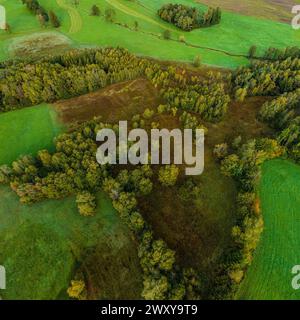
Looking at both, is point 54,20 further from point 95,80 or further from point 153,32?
point 95,80

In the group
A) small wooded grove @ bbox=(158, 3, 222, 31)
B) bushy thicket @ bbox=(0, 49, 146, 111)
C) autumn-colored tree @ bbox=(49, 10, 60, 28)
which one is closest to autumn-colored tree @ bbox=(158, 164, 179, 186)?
bushy thicket @ bbox=(0, 49, 146, 111)

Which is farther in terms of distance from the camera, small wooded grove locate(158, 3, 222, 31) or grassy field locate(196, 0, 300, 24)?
grassy field locate(196, 0, 300, 24)

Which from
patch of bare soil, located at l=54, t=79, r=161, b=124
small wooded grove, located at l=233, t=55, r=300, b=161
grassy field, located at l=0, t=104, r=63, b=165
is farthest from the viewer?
patch of bare soil, located at l=54, t=79, r=161, b=124

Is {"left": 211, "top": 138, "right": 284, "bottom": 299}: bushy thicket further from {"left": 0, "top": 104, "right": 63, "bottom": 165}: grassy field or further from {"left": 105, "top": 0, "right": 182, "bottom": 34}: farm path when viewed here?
{"left": 105, "top": 0, "right": 182, "bottom": 34}: farm path

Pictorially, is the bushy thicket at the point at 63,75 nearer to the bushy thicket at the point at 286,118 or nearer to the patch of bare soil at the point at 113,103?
the patch of bare soil at the point at 113,103

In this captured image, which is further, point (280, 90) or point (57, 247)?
point (280, 90)

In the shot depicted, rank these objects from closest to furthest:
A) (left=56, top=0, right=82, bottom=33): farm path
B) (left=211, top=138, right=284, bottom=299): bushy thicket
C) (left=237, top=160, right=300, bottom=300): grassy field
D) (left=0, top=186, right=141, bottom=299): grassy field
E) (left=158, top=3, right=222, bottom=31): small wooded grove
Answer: (left=211, top=138, right=284, bottom=299): bushy thicket < (left=237, top=160, right=300, bottom=300): grassy field < (left=0, top=186, right=141, bottom=299): grassy field < (left=56, top=0, right=82, bottom=33): farm path < (left=158, top=3, right=222, bottom=31): small wooded grove

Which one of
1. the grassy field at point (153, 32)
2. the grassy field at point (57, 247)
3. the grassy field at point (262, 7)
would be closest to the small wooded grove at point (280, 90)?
the grassy field at point (153, 32)

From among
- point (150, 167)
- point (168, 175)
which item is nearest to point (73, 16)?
point (150, 167)
